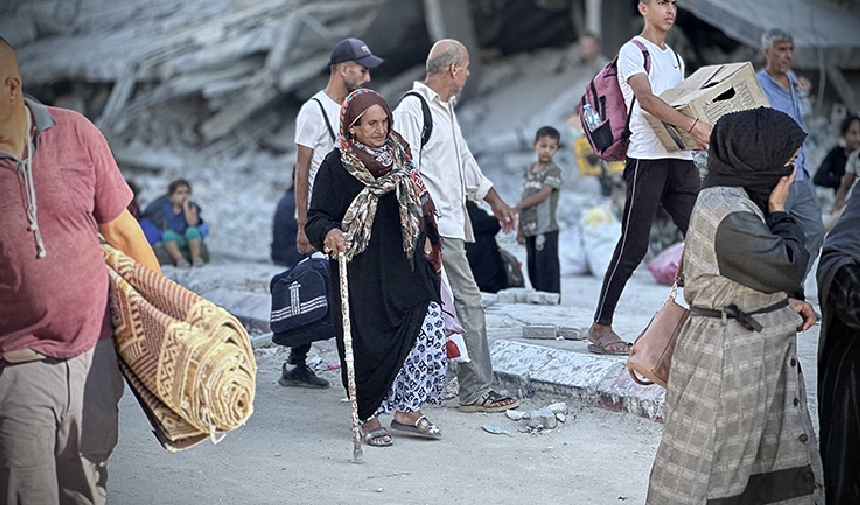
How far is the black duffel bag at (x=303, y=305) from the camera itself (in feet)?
17.0

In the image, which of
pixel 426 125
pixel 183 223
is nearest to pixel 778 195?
pixel 426 125

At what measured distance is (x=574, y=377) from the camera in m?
5.21

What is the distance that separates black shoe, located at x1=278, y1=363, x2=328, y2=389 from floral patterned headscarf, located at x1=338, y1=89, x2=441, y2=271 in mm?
1518

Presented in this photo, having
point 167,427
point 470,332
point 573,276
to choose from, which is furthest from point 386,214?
point 573,276

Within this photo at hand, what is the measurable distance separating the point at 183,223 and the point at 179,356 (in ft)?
26.4

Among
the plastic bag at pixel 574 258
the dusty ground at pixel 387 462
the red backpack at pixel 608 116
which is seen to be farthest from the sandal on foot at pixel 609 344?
the plastic bag at pixel 574 258

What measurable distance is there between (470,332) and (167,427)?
2.36 metres

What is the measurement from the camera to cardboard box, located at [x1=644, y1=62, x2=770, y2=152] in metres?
4.62

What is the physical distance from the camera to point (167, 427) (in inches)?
113

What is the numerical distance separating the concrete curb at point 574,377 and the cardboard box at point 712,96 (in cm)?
122

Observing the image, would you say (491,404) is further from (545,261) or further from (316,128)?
(545,261)

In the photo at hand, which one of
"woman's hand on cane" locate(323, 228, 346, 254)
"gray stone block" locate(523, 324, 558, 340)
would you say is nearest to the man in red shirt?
"woman's hand on cane" locate(323, 228, 346, 254)

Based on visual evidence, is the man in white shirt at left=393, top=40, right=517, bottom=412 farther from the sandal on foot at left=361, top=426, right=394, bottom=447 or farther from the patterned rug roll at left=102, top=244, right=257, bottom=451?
the patterned rug roll at left=102, top=244, right=257, bottom=451

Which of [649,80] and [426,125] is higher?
[649,80]
